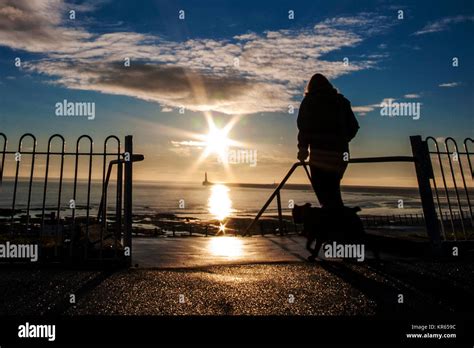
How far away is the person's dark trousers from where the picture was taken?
5.37m

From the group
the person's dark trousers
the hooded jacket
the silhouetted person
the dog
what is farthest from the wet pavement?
the hooded jacket

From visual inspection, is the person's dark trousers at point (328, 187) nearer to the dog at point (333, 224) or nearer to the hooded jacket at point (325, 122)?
the dog at point (333, 224)

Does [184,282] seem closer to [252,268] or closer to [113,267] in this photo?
[252,268]

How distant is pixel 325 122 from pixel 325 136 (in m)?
0.19

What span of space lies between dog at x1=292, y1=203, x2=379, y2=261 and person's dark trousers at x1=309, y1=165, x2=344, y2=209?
11cm

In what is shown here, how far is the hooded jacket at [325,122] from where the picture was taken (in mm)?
5434

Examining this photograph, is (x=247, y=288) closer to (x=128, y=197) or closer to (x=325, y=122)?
(x=128, y=197)

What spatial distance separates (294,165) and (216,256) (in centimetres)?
282

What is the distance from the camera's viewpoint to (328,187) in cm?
540

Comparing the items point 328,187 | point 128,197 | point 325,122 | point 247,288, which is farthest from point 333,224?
point 128,197

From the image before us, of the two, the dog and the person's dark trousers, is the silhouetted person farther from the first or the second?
the dog

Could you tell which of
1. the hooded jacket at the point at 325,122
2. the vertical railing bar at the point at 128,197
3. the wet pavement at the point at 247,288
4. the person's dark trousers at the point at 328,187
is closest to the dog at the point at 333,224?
the person's dark trousers at the point at 328,187

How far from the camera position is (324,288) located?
3990mm

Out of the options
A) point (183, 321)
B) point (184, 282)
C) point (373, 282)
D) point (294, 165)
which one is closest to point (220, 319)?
point (183, 321)
